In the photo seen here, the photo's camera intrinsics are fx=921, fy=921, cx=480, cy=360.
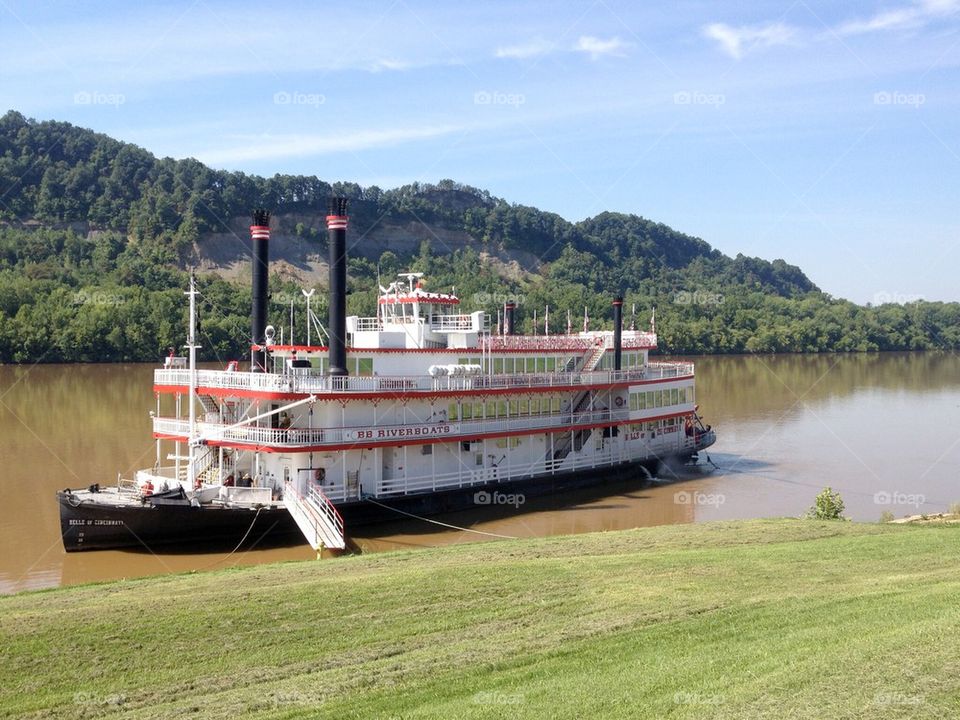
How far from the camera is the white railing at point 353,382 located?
82.9 feet

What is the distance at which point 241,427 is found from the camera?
83.1 ft

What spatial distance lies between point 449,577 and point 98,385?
191ft

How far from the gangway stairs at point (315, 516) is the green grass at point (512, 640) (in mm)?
→ 4681

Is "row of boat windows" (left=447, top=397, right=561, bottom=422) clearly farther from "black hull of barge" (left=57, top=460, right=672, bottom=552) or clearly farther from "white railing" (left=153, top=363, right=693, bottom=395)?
"black hull of barge" (left=57, top=460, right=672, bottom=552)

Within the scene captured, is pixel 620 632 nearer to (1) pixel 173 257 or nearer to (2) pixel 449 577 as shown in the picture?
(2) pixel 449 577
